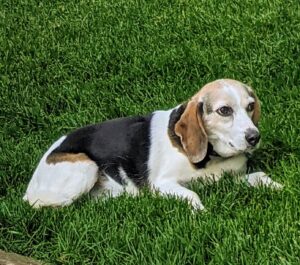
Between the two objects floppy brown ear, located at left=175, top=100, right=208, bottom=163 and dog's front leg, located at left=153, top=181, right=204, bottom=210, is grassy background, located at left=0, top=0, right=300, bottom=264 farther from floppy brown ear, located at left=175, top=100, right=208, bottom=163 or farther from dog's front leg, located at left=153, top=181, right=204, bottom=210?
floppy brown ear, located at left=175, top=100, right=208, bottom=163

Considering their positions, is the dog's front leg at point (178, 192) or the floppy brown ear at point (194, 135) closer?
the dog's front leg at point (178, 192)

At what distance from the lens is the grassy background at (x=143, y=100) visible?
5.18 meters

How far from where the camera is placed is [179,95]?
27.0 ft

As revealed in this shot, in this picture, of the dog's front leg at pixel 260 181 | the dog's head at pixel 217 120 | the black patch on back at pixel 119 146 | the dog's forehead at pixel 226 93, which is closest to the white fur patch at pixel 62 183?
the black patch on back at pixel 119 146

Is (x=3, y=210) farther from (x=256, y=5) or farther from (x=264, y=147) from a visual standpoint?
(x=256, y=5)

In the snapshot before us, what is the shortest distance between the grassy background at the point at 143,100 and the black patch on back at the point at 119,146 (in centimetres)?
32

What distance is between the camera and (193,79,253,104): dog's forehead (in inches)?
236

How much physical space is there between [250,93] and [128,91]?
274 cm

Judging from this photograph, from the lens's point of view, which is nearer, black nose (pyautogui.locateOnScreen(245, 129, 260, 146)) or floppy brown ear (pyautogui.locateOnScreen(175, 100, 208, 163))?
black nose (pyautogui.locateOnScreen(245, 129, 260, 146))

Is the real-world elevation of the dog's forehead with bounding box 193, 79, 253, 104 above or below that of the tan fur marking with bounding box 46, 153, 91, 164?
above

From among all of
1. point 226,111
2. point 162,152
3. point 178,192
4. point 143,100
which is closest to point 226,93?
point 226,111

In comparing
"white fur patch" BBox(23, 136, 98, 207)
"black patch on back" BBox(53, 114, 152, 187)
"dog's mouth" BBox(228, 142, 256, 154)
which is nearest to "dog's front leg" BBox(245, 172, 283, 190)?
"dog's mouth" BBox(228, 142, 256, 154)

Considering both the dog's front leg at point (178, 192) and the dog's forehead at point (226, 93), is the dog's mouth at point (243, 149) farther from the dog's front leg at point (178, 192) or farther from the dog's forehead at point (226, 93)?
the dog's front leg at point (178, 192)

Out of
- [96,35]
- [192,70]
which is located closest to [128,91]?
[192,70]
